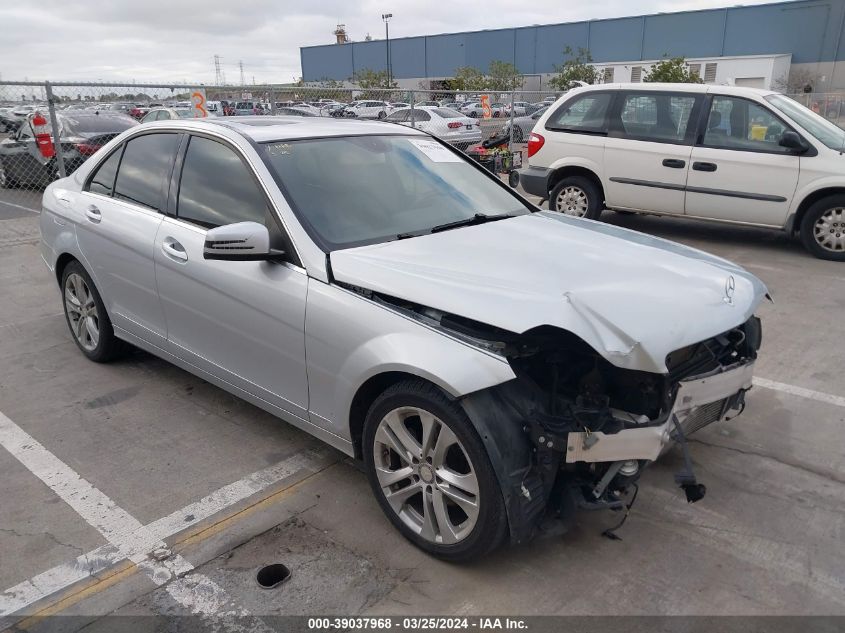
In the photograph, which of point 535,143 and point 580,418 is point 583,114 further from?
point 580,418

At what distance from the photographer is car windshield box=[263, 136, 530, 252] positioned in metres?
3.31

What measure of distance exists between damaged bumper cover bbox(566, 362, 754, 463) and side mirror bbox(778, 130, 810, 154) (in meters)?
5.30

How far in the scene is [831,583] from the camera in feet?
8.80

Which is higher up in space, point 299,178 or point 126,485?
point 299,178

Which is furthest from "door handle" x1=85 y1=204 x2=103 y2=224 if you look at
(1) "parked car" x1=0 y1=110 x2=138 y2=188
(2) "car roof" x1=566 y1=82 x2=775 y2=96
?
(2) "car roof" x1=566 y1=82 x2=775 y2=96

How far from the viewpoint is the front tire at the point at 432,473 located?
8.32 ft

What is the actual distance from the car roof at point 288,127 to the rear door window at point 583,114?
4.93 m

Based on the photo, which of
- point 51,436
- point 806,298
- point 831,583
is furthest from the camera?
point 806,298

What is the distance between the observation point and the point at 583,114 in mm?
8727

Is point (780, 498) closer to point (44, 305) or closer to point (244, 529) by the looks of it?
point (244, 529)

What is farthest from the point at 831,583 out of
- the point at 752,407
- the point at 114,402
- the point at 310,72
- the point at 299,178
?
the point at 310,72

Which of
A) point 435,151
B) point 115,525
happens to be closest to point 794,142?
point 435,151

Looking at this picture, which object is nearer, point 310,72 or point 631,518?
point 631,518

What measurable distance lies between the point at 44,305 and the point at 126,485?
3.69 metres
